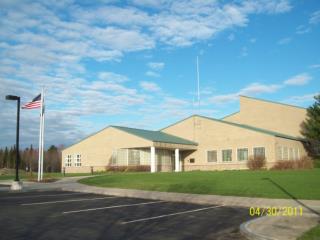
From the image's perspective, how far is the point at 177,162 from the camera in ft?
166

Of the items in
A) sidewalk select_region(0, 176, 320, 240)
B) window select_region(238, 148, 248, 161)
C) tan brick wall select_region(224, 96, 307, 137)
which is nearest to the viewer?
sidewalk select_region(0, 176, 320, 240)

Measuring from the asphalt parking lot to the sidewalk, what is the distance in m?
0.59

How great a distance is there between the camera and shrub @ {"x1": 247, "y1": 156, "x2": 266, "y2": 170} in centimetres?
4462

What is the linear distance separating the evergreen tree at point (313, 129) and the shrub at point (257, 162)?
10895 mm

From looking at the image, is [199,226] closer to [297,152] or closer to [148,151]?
[148,151]

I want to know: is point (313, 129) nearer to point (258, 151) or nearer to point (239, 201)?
point (258, 151)

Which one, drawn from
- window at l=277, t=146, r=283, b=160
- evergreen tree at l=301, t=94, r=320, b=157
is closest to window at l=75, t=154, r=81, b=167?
window at l=277, t=146, r=283, b=160

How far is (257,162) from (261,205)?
2996 centimetres

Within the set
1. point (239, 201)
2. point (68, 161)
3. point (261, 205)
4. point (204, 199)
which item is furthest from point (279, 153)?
point (261, 205)

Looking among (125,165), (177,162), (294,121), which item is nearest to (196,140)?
(177,162)

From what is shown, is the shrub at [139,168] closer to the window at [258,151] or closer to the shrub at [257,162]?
the shrub at [257,162]

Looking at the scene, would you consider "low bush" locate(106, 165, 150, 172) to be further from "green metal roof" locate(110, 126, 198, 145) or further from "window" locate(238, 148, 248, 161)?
"window" locate(238, 148, 248, 161)

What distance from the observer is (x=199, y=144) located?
5241 cm

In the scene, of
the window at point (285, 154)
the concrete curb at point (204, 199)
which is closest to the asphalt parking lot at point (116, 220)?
the concrete curb at point (204, 199)
